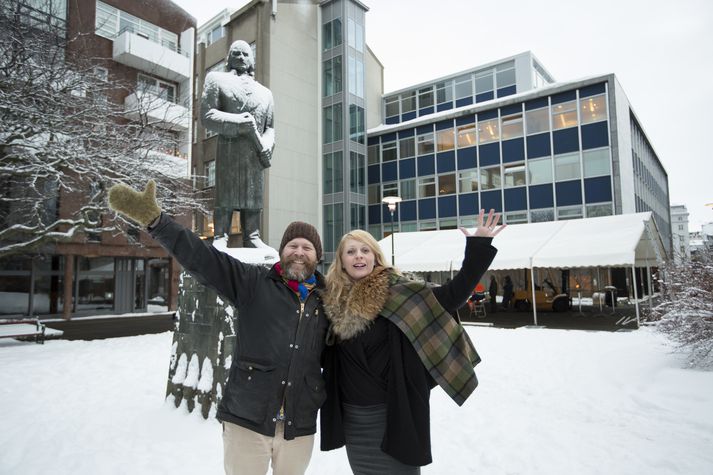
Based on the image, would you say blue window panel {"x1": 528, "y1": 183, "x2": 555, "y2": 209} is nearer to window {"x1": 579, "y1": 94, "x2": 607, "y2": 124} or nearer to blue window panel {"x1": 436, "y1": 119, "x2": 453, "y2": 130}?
window {"x1": 579, "y1": 94, "x2": 607, "y2": 124}

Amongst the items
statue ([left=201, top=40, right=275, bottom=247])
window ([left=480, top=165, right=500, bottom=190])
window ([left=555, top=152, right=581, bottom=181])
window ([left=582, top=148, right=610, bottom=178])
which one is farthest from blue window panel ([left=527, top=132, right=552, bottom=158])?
statue ([left=201, top=40, right=275, bottom=247])

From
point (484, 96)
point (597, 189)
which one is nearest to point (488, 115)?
point (484, 96)

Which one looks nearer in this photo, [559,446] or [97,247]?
[559,446]

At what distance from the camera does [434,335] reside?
2355 millimetres

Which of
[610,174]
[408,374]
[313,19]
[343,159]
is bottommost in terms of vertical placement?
[408,374]

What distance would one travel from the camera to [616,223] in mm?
14750

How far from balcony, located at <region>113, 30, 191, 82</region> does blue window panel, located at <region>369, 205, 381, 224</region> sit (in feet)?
47.0

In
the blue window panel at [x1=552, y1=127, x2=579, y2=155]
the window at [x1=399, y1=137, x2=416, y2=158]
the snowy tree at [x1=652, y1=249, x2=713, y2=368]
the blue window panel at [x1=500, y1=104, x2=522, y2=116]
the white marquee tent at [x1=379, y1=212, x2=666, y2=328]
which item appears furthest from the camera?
the window at [x1=399, y1=137, x2=416, y2=158]

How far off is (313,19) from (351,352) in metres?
31.3

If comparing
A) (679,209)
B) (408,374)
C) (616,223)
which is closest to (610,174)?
(616,223)

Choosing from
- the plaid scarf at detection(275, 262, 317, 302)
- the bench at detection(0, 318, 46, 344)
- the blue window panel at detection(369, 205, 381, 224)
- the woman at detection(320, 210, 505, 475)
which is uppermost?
the blue window panel at detection(369, 205, 381, 224)

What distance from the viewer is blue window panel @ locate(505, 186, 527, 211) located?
2547cm

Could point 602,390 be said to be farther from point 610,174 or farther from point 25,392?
point 610,174

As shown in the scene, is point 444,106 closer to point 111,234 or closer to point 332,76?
point 332,76
